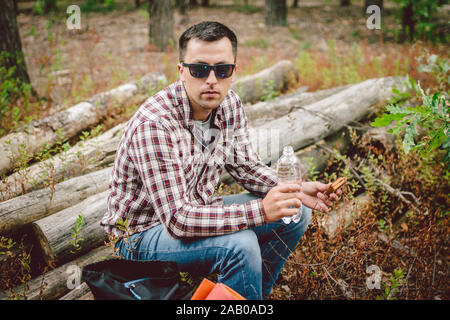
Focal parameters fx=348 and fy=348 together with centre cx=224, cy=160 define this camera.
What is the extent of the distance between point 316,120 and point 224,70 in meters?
2.10

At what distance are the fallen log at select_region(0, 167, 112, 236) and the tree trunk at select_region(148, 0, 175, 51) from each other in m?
6.37

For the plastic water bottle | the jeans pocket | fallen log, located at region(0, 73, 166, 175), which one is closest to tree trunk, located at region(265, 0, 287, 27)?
fallen log, located at region(0, 73, 166, 175)

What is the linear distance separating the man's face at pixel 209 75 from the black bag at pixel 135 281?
43.3 inches

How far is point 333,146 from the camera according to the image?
171 inches

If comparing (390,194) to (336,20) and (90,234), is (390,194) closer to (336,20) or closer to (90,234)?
(90,234)

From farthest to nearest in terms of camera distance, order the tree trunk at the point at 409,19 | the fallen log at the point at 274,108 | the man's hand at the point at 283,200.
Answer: the tree trunk at the point at 409,19 → the fallen log at the point at 274,108 → the man's hand at the point at 283,200

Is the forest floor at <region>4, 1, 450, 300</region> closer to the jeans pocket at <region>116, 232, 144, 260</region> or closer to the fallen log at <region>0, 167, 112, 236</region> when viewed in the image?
the jeans pocket at <region>116, 232, 144, 260</region>

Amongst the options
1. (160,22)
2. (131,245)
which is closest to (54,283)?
(131,245)

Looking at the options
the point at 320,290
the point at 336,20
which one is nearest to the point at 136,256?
the point at 320,290

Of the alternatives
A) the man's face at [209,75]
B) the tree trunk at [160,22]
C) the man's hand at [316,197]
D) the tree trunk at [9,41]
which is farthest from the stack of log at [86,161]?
the tree trunk at [160,22]

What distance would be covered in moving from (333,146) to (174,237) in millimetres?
2844

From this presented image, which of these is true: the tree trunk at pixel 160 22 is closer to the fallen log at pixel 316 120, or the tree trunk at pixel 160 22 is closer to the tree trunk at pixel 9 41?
the tree trunk at pixel 9 41

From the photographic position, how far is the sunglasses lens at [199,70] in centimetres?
233

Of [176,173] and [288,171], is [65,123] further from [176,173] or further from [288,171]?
[288,171]
